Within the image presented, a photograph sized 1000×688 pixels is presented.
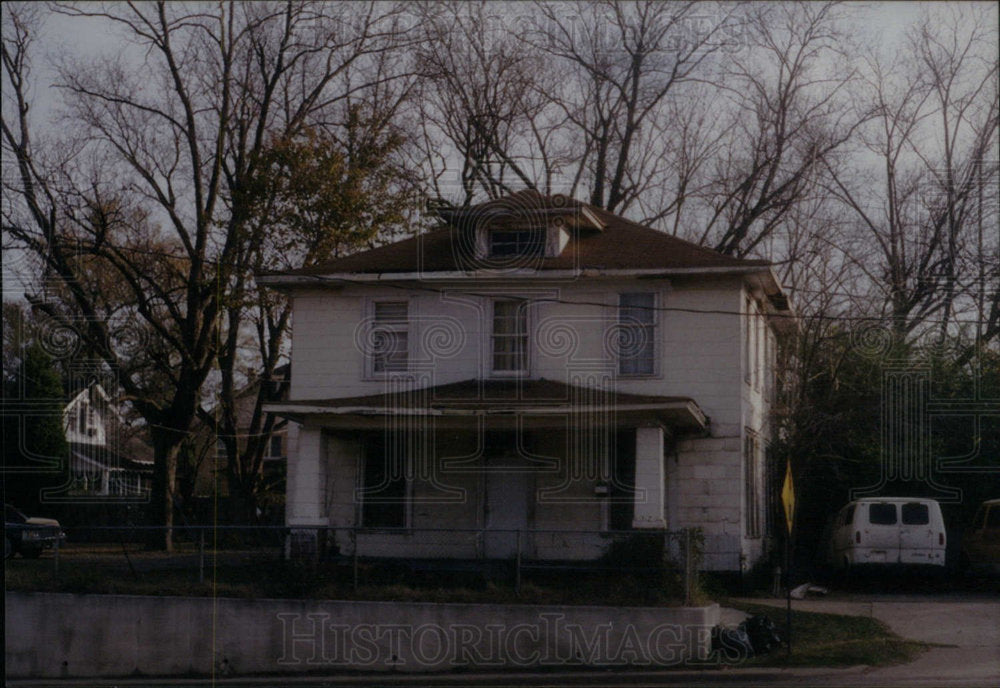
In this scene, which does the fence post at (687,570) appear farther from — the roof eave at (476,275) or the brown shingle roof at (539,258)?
the brown shingle roof at (539,258)

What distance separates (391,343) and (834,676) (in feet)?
Answer: 40.7

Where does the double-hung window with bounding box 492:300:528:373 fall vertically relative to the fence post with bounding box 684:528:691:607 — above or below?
above

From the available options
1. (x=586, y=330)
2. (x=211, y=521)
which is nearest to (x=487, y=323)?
(x=586, y=330)

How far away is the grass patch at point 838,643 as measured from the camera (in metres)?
16.0

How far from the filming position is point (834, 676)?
15203mm

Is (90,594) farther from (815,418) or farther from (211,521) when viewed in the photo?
(211,521)

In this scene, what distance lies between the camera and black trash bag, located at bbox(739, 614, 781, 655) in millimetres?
16750

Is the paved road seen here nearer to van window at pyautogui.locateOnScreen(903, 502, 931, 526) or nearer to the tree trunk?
van window at pyautogui.locateOnScreen(903, 502, 931, 526)

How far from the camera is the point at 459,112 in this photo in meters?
38.7

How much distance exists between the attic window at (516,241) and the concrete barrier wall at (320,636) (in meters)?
9.37

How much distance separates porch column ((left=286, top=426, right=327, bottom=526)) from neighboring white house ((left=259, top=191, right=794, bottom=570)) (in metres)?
0.04

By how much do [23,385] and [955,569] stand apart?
28.7 metres

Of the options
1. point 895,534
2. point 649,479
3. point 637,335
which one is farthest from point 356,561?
point 895,534

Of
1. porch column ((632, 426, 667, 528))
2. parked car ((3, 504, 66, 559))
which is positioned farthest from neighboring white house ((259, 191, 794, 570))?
parked car ((3, 504, 66, 559))
